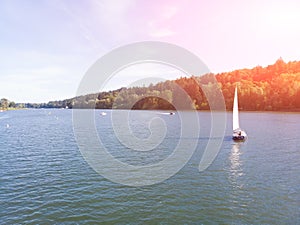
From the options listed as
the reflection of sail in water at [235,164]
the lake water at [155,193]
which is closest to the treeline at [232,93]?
the reflection of sail in water at [235,164]

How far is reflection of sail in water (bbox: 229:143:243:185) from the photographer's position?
93.5 ft

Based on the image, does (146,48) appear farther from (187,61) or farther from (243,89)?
(243,89)

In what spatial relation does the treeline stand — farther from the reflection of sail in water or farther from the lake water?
the lake water

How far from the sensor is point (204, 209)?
19859mm

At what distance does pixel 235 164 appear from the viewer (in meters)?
34.0

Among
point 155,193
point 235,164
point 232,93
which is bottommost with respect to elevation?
point 155,193

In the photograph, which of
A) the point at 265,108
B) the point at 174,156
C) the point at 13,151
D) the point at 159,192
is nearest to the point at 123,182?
the point at 159,192

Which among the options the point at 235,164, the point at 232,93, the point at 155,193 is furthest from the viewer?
A: the point at 232,93

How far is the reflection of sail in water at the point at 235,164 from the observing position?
93.5 feet

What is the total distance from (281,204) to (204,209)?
748cm

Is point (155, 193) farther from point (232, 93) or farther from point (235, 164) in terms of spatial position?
point (232, 93)

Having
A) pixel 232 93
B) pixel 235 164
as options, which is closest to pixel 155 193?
pixel 235 164

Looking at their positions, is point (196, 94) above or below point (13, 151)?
above

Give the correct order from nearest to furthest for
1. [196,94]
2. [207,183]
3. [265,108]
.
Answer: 1. [207,183]
2. [265,108]
3. [196,94]
